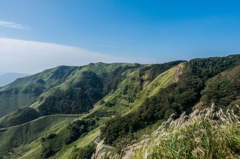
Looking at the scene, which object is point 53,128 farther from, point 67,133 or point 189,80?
point 189,80

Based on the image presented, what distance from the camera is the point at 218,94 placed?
6328cm

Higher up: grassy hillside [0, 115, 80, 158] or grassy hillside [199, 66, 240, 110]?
grassy hillside [199, 66, 240, 110]

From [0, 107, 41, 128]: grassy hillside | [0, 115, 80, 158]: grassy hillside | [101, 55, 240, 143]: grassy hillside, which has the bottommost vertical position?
[0, 115, 80, 158]: grassy hillside

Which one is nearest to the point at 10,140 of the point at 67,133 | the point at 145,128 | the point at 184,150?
the point at 67,133

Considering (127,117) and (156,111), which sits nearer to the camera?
(156,111)

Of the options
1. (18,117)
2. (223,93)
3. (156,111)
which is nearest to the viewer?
(223,93)

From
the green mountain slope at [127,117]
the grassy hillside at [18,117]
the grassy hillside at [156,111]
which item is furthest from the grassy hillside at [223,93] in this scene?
the grassy hillside at [18,117]

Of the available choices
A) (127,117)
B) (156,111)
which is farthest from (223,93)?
(127,117)

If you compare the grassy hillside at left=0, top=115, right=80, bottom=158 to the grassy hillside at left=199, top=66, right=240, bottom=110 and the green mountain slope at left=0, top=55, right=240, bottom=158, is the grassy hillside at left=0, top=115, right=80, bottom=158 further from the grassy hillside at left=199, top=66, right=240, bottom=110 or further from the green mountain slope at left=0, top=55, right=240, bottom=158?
the grassy hillside at left=199, top=66, right=240, bottom=110

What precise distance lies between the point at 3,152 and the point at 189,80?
160m

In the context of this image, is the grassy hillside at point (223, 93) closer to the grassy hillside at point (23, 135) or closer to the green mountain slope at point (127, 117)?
the green mountain slope at point (127, 117)

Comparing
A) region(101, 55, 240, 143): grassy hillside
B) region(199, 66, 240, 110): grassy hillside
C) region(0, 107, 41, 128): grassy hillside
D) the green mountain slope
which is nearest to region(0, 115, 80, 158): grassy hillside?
the green mountain slope

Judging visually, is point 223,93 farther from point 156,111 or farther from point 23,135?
point 23,135

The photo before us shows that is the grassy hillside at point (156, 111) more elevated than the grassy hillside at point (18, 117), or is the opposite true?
the grassy hillside at point (156, 111)
